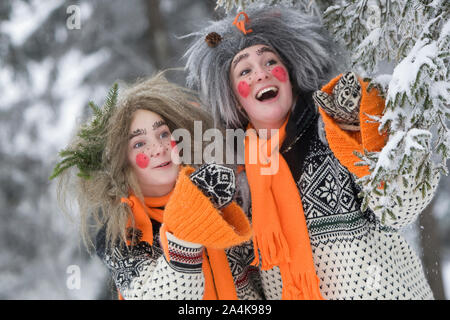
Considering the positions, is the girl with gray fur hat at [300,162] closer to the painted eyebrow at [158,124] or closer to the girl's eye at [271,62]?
the girl's eye at [271,62]

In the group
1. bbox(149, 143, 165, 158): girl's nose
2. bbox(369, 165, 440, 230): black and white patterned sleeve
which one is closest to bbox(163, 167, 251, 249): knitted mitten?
bbox(149, 143, 165, 158): girl's nose

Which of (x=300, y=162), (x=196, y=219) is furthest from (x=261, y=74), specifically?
(x=196, y=219)

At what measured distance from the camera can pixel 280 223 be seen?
1.86m

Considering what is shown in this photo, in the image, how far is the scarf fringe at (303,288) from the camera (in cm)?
177

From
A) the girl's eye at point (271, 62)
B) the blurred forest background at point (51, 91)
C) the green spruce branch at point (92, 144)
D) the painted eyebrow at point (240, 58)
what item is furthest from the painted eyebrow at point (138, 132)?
the blurred forest background at point (51, 91)

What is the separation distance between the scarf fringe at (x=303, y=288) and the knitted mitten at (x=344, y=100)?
0.60 metres

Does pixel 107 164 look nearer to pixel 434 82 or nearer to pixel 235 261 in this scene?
pixel 235 261

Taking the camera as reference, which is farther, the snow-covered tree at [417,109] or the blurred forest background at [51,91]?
the blurred forest background at [51,91]

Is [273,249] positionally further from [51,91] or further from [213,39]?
[51,91]

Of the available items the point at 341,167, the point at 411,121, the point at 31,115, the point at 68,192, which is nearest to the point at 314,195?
the point at 341,167

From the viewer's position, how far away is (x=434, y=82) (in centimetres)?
134

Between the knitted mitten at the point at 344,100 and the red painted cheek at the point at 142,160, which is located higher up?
the knitted mitten at the point at 344,100

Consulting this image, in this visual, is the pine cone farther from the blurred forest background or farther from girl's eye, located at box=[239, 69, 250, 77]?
the blurred forest background
